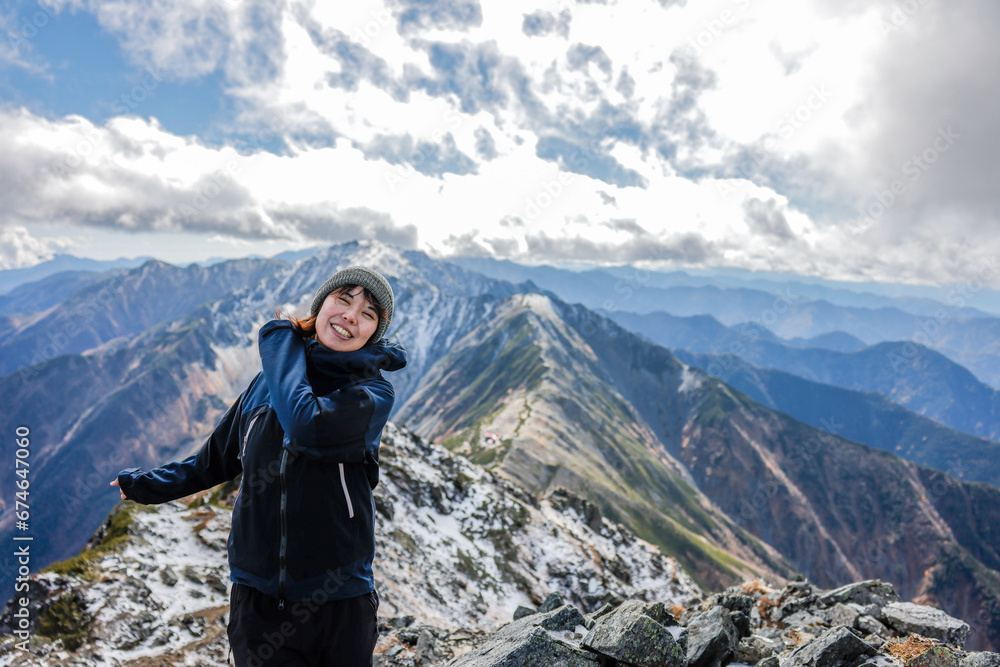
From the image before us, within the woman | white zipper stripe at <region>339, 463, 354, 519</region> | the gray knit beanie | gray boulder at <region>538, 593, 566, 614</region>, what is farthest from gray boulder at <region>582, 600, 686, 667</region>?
gray boulder at <region>538, 593, 566, 614</region>

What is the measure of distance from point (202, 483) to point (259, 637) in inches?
70.0

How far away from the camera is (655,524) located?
177375 millimetres

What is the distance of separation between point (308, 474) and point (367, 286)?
6.47ft

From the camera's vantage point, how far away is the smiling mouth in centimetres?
466

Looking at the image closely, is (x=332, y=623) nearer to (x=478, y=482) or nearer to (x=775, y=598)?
(x=775, y=598)

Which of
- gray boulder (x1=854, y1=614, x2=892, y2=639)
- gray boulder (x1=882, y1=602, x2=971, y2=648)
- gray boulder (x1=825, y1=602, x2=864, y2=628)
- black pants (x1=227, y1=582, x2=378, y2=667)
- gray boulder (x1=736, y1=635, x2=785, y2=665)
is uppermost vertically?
black pants (x1=227, y1=582, x2=378, y2=667)

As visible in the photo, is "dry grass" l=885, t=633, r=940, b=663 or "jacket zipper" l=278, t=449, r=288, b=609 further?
"dry grass" l=885, t=633, r=940, b=663

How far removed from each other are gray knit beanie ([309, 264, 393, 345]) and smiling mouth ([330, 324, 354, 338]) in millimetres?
309

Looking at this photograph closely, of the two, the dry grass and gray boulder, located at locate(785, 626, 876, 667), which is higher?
gray boulder, located at locate(785, 626, 876, 667)

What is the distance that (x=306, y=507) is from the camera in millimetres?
4129

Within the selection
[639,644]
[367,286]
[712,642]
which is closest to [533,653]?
[639,644]

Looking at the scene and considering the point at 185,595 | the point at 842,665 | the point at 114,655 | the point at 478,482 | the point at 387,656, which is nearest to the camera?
the point at 842,665

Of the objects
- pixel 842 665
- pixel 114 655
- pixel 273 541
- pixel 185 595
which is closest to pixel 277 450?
pixel 273 541

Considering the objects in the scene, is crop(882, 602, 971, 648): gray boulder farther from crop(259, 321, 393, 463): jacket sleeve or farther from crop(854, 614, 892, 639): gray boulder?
crop(259, 321, 393, 463): jacket sleeve
